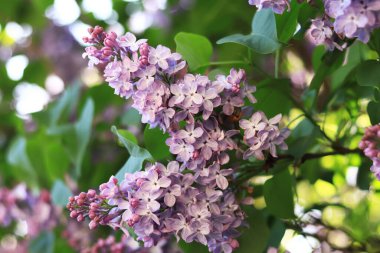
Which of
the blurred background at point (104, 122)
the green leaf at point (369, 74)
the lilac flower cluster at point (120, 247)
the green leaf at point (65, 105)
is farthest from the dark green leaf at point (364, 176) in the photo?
the green leaf at point (65, 105)

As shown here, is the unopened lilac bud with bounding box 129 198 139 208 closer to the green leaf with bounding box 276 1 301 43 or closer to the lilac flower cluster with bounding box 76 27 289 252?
the lilac flower cluster with bounding box 76 27 289 252

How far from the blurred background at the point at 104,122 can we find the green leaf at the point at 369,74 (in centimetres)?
6

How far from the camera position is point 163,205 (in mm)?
455

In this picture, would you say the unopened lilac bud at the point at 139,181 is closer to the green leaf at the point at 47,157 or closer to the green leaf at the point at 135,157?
the green leaf at the point at 135,157

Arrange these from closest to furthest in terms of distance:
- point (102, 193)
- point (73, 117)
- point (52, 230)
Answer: point (102, 193)
point (52, 230)
point (73, 117)

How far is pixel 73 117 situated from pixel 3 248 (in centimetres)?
28

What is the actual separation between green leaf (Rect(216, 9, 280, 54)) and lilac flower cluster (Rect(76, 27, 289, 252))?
40mm

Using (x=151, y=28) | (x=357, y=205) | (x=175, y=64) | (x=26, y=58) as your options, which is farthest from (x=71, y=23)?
(x=175, y=64)

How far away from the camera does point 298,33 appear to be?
512 mm

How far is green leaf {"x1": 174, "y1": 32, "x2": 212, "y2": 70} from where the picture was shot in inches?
21.0

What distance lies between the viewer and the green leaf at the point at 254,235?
55cm

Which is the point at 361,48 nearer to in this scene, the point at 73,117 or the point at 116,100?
the point at 116,100

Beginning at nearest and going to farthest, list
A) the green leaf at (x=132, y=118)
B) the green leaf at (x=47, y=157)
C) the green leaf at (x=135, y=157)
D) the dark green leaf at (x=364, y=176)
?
the green leaf at (x=135, y=157)
the dark green leaf at (x=364, y=176)
the green leaf at (x=132, y=118)
the green leaf at (x=47, y=157)

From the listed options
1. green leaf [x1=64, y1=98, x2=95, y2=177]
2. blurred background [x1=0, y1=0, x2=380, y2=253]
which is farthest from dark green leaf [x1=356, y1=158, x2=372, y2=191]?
green leaf [x1=64, y1=98, x2=95, y2=177]
